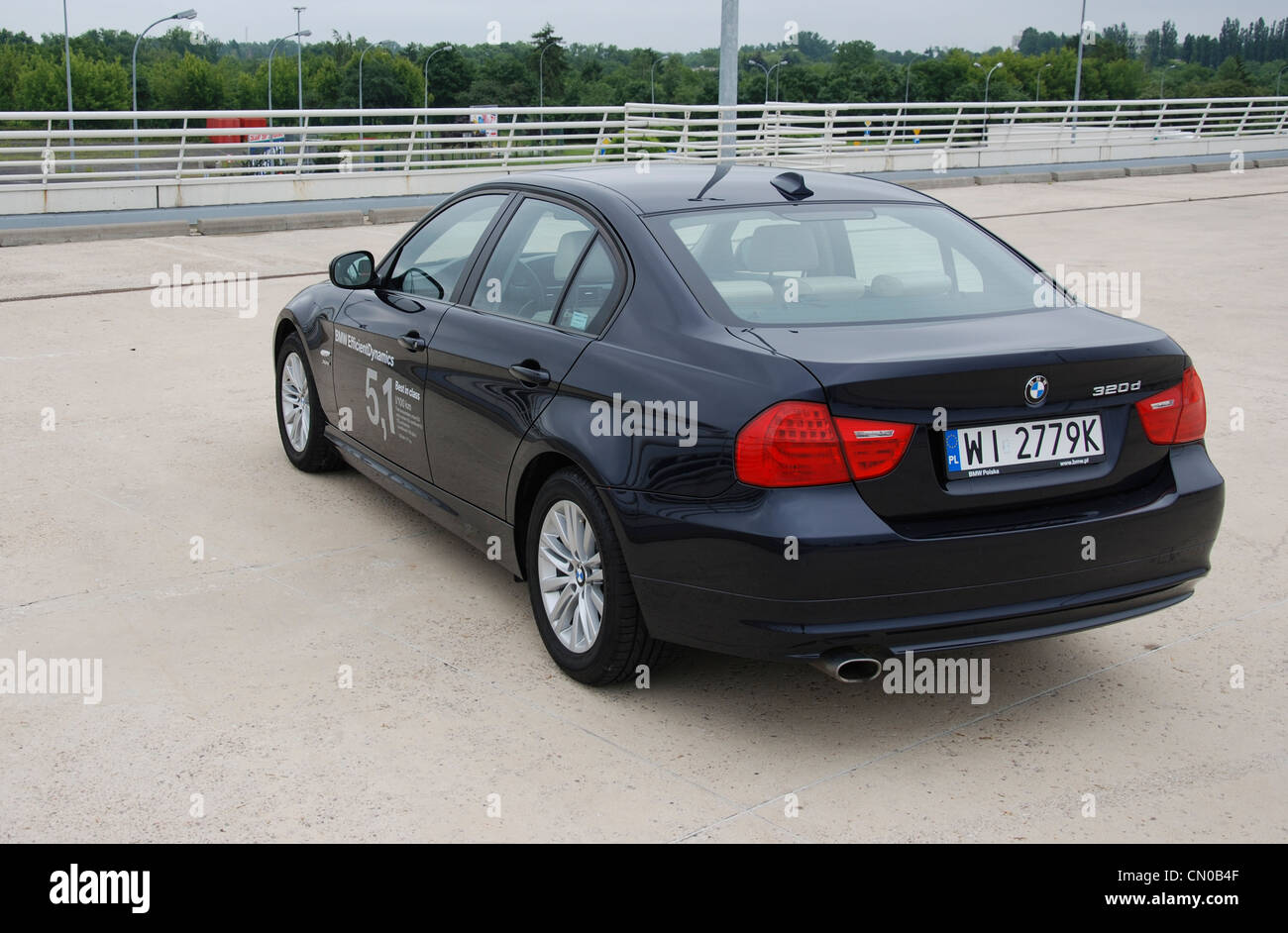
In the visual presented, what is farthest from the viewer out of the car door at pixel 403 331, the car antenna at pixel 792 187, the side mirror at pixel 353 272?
the side mirror at pixel 353 272

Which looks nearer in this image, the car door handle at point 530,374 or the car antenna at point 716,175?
the car door handle at point 530,374

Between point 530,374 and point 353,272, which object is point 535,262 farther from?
point 353,272

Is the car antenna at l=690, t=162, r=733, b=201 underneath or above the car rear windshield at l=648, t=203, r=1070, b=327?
above

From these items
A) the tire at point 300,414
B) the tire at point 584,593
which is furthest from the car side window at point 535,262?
the tire at point 300,414

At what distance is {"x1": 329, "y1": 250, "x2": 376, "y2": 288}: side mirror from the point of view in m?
5.85

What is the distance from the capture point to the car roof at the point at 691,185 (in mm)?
4664

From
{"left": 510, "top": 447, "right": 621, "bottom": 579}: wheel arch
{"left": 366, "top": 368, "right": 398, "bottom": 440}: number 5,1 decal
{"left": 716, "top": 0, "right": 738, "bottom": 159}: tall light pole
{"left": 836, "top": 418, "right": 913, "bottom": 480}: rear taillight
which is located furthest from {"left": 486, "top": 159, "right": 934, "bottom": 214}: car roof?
{"left": 716, "top": 0, "right": 738, "bottom": 159}: tall light pole

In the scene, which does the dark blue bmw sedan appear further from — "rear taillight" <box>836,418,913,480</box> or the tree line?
the tree line

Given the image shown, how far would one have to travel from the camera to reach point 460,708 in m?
4.23

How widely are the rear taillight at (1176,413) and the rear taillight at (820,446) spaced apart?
85cm

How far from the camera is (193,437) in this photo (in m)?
7.51

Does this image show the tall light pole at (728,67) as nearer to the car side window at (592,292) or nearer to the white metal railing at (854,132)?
the white metal railing at (854,132)

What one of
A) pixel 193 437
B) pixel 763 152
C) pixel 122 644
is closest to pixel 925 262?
pixel 122 644

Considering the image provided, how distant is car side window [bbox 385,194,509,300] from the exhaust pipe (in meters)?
2.27
